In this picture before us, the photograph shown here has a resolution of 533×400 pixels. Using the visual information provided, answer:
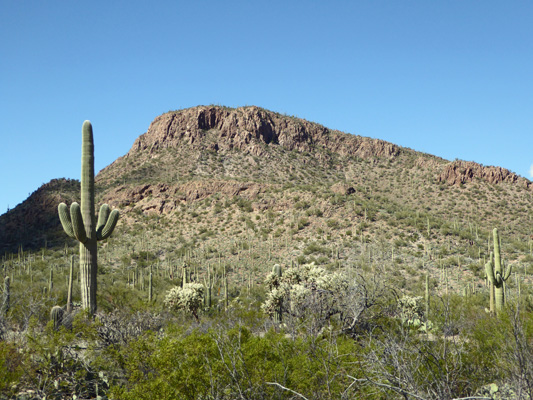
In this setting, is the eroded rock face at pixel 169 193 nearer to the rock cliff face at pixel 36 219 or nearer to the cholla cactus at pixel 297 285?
the rock cliff face at pixel 36 219

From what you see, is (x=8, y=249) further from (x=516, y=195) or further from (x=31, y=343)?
(x=516, y=195)

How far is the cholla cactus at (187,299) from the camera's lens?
80.6 ft

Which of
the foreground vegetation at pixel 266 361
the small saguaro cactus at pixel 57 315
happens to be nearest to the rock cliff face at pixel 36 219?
the small saguaro cactus at pixel 57 315

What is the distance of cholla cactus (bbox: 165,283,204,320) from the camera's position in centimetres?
2456

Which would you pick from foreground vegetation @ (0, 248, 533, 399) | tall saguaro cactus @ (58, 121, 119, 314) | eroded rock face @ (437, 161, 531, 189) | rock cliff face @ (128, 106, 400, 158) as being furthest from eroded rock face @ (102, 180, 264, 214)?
foreground vegetation @ (0, 248, 533, 399)

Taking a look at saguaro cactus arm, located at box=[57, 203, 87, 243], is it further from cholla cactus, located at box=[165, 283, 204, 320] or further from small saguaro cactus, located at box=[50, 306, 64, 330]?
cholla cactus, located at box=[165, 283, 204, 320]

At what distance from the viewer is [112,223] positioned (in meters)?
14.6

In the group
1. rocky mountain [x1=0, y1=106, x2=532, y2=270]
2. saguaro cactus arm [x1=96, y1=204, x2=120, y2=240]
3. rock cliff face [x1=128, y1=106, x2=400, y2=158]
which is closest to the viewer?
saguaro cactus arm [x1=96, y1=204, x2=120, y2=240]

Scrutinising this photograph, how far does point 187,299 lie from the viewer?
24516mm

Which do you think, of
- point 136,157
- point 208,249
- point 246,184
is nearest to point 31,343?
point 208,249

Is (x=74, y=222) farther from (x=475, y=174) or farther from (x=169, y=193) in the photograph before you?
(x=475, y=174)

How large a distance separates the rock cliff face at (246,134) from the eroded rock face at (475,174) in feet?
52.8

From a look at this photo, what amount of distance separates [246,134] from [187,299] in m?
52.5

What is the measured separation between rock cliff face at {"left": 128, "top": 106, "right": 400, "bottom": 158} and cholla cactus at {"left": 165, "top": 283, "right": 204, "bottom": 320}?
1898 inches
